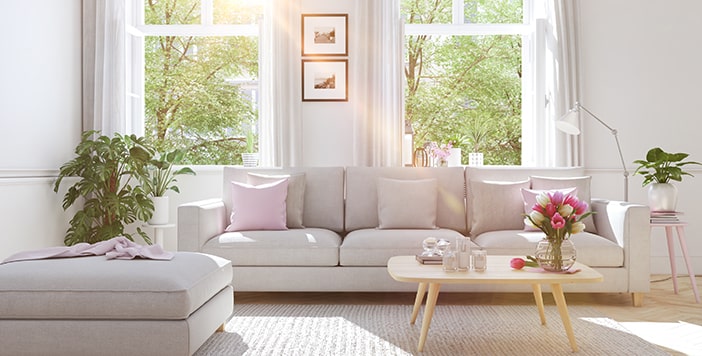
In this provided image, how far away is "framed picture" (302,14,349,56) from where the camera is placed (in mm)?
5449

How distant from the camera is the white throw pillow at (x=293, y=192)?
14.7ft

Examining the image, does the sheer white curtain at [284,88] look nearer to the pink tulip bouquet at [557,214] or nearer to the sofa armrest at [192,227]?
the sofa armrest at [192,227]

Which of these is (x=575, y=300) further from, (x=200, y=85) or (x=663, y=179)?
(x=200, y=85)

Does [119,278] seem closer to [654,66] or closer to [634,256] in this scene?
[634,256]

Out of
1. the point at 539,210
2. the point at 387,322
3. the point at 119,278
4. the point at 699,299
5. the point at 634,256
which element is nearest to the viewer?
the point at 119,278

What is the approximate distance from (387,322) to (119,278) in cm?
156

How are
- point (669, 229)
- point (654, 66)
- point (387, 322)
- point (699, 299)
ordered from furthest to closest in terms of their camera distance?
point (654, 66) → point (669, 229) → point (699, 299) → point (387, 322)

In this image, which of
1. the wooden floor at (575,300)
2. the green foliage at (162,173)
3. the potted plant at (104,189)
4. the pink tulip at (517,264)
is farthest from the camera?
the green foliage at (162,173)

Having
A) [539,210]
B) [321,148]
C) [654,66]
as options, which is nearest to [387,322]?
[539,210]

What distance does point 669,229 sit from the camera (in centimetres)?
454

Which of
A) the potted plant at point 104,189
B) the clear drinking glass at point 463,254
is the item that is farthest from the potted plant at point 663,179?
the potted plant at point 104,189

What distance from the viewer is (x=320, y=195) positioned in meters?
4.67

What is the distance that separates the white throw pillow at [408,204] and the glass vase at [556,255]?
56.1 inches

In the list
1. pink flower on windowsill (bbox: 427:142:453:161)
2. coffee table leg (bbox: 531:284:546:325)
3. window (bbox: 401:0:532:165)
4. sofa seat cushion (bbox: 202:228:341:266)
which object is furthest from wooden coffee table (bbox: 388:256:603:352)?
window (bbox: 401:0:532:165)
